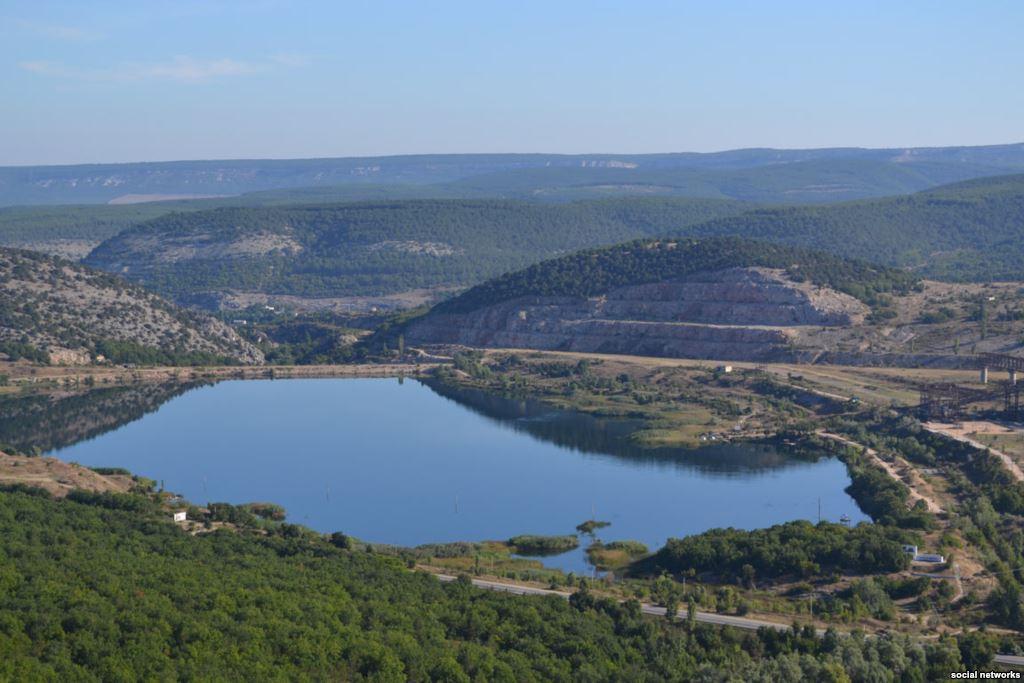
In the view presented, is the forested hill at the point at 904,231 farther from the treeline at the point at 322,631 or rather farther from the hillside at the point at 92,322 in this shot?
the treeline at the point at 322,631

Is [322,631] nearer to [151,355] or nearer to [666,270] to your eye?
[151,355]

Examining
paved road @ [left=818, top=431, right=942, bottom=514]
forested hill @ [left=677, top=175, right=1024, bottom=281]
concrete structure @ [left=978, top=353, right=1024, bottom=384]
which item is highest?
forested hill @ [left=677, top=175, right=1024, bottom=281]

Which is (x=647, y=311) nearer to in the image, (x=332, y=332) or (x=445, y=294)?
(x=332, y=332)

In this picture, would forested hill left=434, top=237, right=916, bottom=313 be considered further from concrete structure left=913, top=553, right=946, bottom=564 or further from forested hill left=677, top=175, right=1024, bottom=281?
concrete structure left=913, top=553, right=946, bottom=564

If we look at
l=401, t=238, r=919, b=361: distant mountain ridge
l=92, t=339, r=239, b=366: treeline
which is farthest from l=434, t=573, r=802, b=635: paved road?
l=92, t=339, r=239, b=366: treeline

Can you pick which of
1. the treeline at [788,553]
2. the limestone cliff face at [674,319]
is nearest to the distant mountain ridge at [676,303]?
the limestone cliff face at [674,319]

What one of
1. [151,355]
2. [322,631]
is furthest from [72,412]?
[322,631]

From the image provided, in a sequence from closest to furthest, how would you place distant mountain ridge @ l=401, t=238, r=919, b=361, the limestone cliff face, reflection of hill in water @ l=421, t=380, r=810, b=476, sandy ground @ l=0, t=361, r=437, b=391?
reflection of hill in water @ l=421, t=380, r=810, b=476 < sandy ground @ l=0, t=361, r=437, b=391 < the limestone cliff face < distant mountain ridge @ l=401, t=238, r=919, b=361
